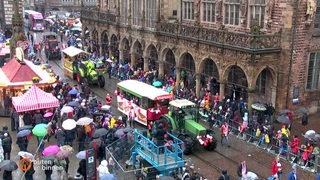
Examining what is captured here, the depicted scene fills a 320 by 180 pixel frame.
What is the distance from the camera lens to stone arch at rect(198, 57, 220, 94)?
31.9 metres

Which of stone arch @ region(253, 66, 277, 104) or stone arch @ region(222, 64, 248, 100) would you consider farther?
stone arch @ region(222, 64, 248, 100)

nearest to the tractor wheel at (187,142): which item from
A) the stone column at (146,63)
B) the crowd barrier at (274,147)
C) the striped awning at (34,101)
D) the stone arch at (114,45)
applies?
the crowd barrier at (274,147)

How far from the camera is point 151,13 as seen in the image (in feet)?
125

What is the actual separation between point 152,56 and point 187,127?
19733 mm

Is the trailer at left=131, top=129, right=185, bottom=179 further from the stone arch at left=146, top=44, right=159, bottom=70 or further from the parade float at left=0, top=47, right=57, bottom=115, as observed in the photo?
the stone arch at left=146, top=44, right=159, bottom=70

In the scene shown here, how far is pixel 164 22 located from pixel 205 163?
56.6 feet

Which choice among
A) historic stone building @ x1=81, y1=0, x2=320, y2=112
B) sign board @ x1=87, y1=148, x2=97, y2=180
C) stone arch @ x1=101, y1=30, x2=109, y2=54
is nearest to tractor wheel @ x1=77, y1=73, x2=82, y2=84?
historic stone building @ x1=81, y1=0, x2=320, y2=112

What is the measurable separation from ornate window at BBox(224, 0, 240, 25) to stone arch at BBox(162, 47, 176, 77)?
617 cm

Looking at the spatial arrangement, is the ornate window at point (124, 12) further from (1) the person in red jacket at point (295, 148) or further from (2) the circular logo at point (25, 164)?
(2) the circular logo at point (25, 164)

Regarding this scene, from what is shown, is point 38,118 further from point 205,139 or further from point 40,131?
Answer: point 205,139

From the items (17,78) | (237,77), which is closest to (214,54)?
(237,77)

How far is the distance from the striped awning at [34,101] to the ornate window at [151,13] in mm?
14522

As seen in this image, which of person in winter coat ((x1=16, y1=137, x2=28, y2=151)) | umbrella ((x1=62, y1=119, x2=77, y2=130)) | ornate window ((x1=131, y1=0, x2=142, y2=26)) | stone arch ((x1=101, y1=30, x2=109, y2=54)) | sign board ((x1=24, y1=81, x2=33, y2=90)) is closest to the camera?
person in winter coat ((x1=16, y1=137, x2=28, y2=151))

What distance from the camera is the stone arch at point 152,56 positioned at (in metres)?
38.8
